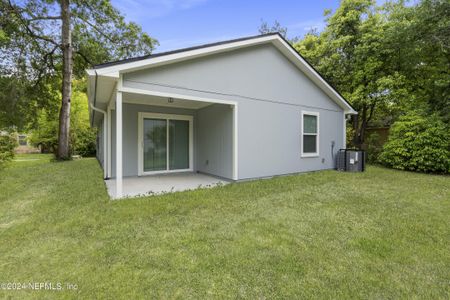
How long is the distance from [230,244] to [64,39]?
14456mm

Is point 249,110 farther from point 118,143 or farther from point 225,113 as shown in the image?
point 118,143

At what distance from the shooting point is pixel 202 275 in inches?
89.4

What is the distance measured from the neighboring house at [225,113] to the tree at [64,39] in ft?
24.0

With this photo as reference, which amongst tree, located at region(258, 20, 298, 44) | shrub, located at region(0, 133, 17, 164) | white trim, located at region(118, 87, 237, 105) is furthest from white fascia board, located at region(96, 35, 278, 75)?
tree, located at region(258, 20, 298, 44)

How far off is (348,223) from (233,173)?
11.5ft

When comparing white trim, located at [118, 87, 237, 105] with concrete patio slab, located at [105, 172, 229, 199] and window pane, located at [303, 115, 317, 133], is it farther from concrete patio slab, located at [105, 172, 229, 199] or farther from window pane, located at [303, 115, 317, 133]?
window pane, located at [303, 115, 317, 133]

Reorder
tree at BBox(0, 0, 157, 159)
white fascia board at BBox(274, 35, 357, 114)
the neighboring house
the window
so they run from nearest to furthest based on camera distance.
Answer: the neighboring house
white fascia board at BBox(274, 35, 357, 114)
the window
tree at BBox(0, 0, 157, 159)

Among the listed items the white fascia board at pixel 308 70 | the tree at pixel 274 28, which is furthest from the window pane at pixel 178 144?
the tree at pixel 274 28

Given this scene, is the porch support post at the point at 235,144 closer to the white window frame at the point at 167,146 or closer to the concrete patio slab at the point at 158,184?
the concrete patio slab at the point at 158,184

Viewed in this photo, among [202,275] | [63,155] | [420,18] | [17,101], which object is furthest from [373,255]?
[17,101]

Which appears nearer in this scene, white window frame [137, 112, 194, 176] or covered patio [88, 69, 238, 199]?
covered patio [88, 69, 238, 199]

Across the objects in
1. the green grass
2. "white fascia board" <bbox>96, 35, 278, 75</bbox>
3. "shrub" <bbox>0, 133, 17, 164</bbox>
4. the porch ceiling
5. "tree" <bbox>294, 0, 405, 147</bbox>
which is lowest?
the green grass

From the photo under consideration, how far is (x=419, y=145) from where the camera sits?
27.4 feet

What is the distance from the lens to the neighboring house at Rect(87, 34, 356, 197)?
18.7 ft
